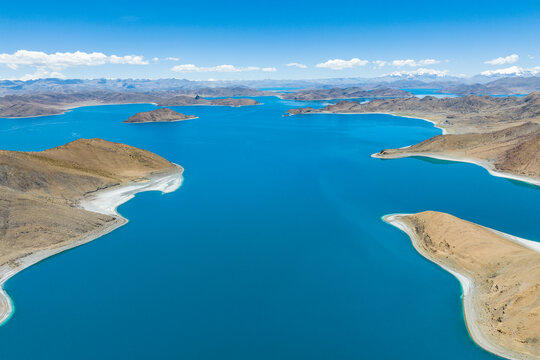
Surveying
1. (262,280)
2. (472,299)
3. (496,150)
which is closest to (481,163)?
(496,150)

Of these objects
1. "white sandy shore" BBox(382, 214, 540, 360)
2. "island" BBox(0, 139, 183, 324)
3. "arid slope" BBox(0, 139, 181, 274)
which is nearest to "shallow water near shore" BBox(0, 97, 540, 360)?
"white sandy shore" BBox(382, 214, 540, 360)

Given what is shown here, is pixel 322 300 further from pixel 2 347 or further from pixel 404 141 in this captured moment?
pixel 404 141

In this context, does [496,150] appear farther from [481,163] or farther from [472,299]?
[472,299]

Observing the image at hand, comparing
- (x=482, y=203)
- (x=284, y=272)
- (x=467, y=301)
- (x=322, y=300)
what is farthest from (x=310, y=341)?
(x=482, y=203)

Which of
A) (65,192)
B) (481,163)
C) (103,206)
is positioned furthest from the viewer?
(481,163)

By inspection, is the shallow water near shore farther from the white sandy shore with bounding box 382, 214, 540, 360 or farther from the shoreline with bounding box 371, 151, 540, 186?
the shoreline with bounding box 371, 151, 540, 186
